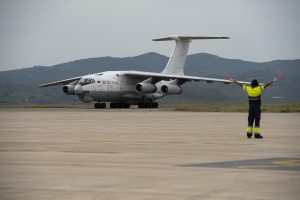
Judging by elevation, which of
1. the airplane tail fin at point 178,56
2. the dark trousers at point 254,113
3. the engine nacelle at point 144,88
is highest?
the airplane tail fin at point 178,56

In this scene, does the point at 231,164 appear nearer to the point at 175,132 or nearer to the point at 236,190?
the point at 236,190

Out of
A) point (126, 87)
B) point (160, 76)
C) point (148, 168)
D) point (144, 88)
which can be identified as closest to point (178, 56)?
point (126, 87)

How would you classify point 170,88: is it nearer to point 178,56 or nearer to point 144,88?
point 144,88

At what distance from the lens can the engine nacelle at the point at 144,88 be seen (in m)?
65.8

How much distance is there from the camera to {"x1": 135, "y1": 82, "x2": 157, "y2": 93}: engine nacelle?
6580 centimetres

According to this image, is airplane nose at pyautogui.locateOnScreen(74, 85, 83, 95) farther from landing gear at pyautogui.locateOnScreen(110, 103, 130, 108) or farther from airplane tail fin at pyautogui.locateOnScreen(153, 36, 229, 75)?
airplane tail fin at pyautogui.locateOnScreen(153, 36, 229, 75)

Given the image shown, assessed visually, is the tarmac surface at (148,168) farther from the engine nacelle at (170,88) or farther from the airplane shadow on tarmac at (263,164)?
the engine nacelle at (170,88)

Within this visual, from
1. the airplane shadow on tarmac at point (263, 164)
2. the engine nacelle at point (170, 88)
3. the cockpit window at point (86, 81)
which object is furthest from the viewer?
the engine nacelle at point (170, 88)

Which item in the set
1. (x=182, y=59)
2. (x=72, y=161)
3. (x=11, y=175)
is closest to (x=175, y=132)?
(x=72, y=161)

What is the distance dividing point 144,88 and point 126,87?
268cm

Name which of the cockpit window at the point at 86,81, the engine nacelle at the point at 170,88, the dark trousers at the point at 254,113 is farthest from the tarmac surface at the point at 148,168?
the engine nacelle at the point at 170,88

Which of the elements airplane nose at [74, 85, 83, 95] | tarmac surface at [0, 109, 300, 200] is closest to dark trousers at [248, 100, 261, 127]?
tarmac surface at [0, 109, 300, 200]

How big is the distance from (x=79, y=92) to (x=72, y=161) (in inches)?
1982

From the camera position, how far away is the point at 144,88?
65812 millimetres
